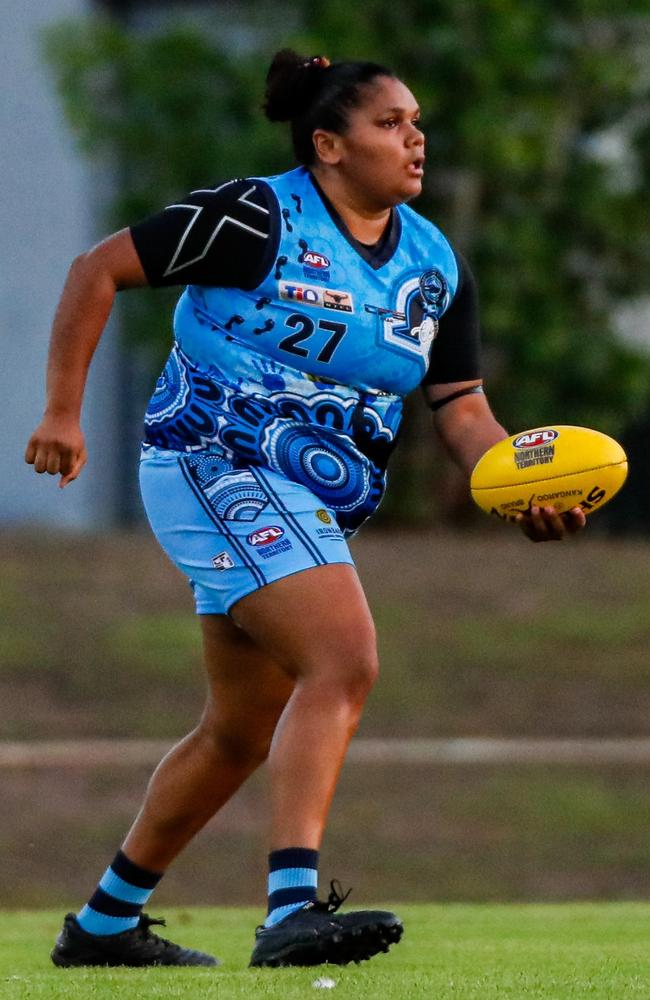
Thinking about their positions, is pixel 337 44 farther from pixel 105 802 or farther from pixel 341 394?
pixel 341 394

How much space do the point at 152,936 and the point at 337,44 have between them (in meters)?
13.0

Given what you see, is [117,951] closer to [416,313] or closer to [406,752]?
[416,313]

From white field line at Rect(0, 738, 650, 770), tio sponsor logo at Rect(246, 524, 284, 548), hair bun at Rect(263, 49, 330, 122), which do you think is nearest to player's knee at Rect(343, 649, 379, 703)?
tio sponsor logo at Rect(246, 524, 284, 548)

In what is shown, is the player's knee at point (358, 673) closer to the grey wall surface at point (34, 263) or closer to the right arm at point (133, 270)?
the right arm at point (133, 270)

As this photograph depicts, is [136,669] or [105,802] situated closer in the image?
[105,802]

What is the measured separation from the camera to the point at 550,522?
5.28 meters

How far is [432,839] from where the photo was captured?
12938 millimetres

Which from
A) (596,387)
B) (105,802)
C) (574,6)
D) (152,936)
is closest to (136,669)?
(105,802)

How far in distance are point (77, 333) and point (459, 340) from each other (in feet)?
3.53

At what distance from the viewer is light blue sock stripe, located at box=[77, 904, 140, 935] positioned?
5582mm

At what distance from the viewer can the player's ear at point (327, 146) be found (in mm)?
5359

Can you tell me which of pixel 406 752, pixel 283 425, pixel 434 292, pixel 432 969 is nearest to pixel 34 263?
pixel 406 752

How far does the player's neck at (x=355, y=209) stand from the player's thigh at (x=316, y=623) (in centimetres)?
89

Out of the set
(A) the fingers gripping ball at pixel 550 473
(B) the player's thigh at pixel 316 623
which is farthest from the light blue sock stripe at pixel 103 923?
(A) the fingers gripping ball at pixel 550 473
